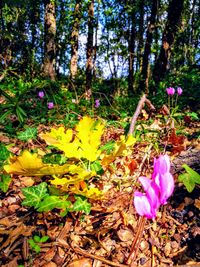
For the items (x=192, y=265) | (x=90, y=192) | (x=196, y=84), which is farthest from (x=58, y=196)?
(x=196, y=84)

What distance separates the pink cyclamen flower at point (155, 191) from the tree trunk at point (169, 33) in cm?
685

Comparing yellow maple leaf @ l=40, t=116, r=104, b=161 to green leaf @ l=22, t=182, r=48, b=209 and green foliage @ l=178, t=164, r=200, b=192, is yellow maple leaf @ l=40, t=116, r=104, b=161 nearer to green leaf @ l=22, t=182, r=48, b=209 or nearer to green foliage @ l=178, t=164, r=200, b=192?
green leaf @ l=22, t=182, r=48, b=209

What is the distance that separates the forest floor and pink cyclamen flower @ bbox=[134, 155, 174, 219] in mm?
175

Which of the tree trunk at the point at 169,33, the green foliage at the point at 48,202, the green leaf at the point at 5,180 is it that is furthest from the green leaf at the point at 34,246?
the tree trunk at the point at 169,33

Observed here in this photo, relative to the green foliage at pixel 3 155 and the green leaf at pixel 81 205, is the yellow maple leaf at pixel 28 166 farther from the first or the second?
the green foliage at pixel 3 155

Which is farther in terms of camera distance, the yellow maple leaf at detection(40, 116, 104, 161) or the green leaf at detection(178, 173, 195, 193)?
the yellow maple leaf at detection(40, 116, 104, 161)

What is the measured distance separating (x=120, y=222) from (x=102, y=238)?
12 centimetres

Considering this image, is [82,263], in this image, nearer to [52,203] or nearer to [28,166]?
[52,203]

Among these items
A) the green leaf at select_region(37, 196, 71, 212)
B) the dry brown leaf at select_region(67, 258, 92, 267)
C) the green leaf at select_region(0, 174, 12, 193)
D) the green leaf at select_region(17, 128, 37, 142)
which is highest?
the green leaf at select_region(17, 128, 37, 142)

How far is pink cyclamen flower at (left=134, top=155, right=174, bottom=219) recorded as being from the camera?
758 millimetres

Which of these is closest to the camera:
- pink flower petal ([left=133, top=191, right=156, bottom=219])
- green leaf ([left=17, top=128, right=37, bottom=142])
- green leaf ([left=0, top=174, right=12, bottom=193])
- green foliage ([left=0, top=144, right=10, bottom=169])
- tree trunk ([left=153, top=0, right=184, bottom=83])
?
pink flower petal ([left=133, top=191, right=156, bottom=219])

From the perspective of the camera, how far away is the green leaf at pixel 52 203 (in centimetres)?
109

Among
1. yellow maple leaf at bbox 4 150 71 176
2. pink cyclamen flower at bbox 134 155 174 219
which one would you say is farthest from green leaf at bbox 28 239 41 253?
pink cyclamen flower at bbox 134 155 174 219

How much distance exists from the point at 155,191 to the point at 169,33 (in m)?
6.99
